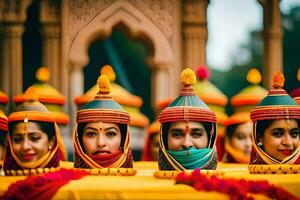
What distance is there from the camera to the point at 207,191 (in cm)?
897

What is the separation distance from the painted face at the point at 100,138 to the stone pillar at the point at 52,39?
27.3 feet

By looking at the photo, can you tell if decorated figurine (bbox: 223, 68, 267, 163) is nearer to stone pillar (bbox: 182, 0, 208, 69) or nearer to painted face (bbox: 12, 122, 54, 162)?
painted face (bbox: 12, 122, 54, 162)

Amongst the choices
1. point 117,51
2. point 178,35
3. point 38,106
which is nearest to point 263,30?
point 178,35

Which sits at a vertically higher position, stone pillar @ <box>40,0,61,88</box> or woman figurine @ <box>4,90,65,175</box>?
stone pillar @ <box>40,0,61,88</box>

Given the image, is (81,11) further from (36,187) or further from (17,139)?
(36,187)

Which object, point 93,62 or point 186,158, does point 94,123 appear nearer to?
point 186,158

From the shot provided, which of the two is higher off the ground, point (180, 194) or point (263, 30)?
point (263, 30)

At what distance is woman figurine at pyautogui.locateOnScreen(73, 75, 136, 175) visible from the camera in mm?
9945

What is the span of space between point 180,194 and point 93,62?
14.6m

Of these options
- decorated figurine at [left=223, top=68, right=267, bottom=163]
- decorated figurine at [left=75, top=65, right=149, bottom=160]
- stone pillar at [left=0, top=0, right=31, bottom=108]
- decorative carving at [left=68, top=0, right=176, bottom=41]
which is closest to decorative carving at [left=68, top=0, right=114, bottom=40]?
decorative carving at [left=68, top=0, right=176, bottom=41]

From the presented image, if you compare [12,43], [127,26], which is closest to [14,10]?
[12,43]

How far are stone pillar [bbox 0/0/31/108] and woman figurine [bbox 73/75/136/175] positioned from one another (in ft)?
27.5

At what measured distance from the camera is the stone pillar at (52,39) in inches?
722

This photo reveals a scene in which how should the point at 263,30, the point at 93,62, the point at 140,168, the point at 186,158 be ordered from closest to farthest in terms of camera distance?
the point at 186,158 → the point at 140,168 → the point at 263,30 → the point at 93,62
